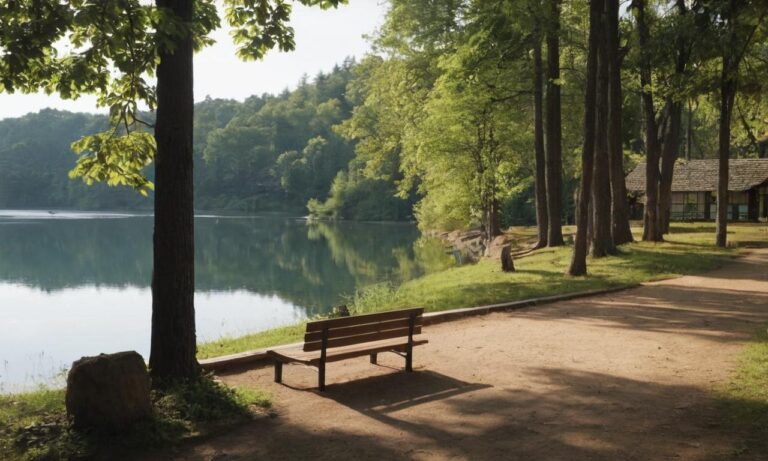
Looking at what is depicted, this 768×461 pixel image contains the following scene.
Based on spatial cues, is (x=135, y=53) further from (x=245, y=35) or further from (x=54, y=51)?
(x=245, y=35)

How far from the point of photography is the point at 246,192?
394ft

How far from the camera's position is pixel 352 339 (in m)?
7.10

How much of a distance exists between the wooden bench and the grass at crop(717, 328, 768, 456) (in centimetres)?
333

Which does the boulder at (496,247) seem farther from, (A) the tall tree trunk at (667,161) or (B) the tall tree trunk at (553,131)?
(A) the tall tree trunk at (667,161)

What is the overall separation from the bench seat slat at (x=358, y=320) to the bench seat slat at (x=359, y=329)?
0.03 m

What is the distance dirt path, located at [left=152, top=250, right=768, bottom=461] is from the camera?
17.5 feet

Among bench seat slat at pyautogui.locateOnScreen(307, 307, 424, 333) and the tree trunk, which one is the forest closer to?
the tree trunk

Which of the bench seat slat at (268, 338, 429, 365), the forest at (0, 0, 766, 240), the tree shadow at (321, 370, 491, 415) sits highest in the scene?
the forest at (0, 0, 766, 240)

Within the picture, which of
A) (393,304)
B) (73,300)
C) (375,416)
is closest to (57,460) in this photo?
(375,416)

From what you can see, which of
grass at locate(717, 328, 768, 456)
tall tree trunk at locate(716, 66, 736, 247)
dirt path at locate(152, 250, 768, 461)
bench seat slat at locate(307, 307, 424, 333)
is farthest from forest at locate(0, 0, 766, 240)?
bench seat slat at locate(307, 307, 424, 333)

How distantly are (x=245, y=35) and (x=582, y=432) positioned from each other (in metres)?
6.52

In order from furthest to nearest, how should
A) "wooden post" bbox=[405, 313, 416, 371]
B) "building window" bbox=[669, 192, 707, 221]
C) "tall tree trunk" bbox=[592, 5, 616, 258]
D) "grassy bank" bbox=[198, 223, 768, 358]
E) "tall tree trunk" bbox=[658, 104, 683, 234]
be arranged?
1. "building window" bbox=[669, 192, 707, 221]
2. "tall tree trunk" bbox=[658, 104, 683, 234]
3. "tall tree trunk" bbox=[592, 5, 616, 258]
4. "grassy bank" bbox=[198, 223, 768, 358]
5. "wooden post" bbox=[405, 313, 416, 371]

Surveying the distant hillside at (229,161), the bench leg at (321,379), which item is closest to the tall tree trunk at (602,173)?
the bench leg at (321,379)

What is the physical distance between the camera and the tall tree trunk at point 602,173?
17234 mm
